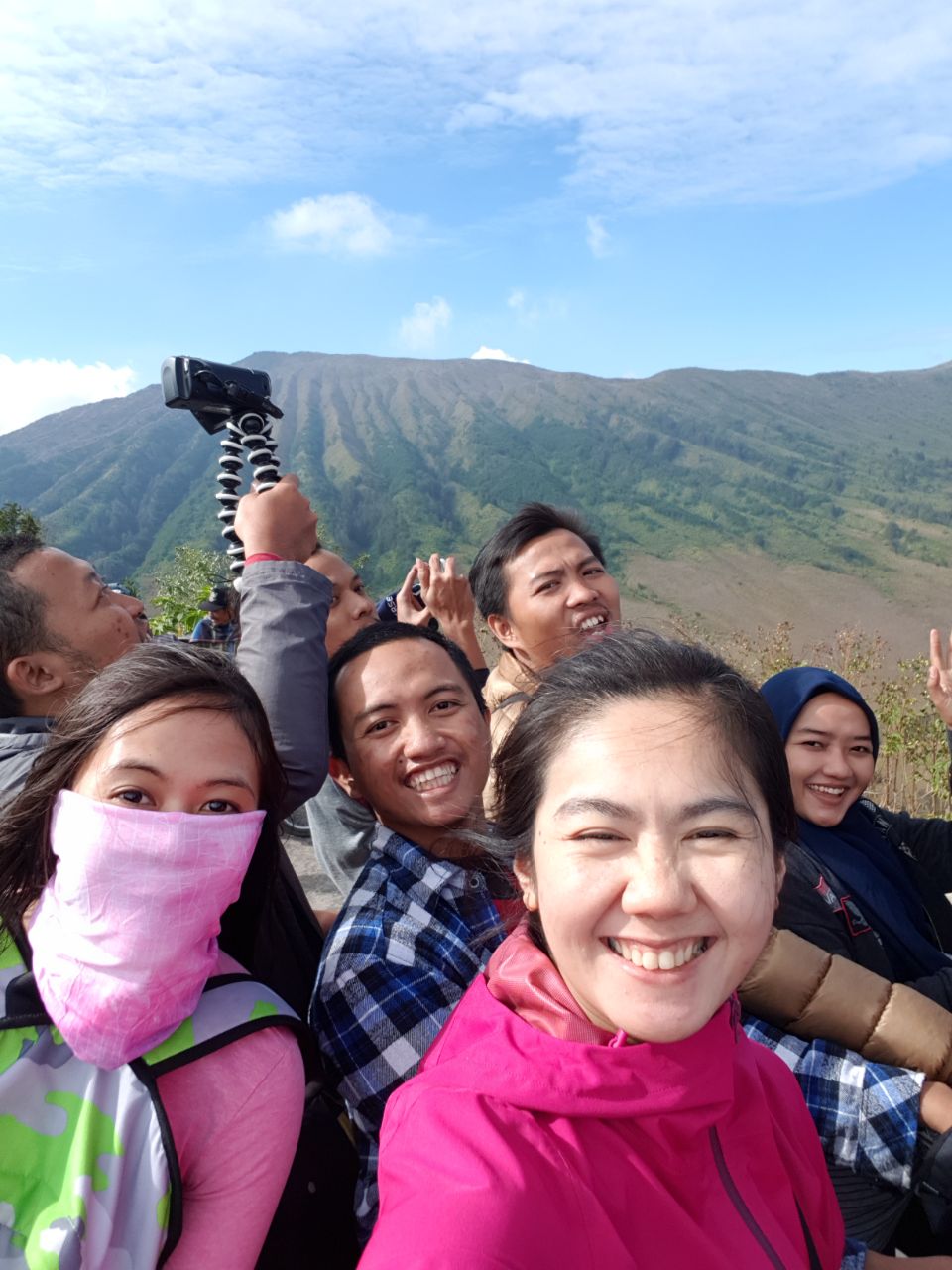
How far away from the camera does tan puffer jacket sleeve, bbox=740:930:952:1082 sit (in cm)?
192

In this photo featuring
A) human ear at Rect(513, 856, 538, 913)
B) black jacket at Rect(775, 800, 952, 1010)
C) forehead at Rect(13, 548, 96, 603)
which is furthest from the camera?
forehead at Rect(13, 548, 96, 603)

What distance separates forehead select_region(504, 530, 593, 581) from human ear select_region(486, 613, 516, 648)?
15 cm

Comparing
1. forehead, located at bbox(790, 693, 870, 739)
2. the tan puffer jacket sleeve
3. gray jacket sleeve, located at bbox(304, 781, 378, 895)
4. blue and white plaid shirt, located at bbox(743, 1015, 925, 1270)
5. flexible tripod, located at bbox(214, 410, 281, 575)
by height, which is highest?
flexible tripod, located at bbox(214, 410, 281, 575)

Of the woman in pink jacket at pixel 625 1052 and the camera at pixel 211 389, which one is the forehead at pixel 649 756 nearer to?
the woman in pink jacket at pixel 625 1052

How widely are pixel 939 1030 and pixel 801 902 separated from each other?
1.27 feet

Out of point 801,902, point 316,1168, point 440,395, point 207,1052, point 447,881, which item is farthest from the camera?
point 440,395

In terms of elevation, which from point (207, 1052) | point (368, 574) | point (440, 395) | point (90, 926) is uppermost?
point (440, 395)

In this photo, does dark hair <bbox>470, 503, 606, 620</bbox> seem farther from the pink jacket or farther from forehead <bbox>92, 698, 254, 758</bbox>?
the pink jacket

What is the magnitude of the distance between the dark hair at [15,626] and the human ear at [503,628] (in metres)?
1.45

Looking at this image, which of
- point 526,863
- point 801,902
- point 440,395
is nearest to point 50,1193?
point 526,863

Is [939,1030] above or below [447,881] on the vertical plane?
below

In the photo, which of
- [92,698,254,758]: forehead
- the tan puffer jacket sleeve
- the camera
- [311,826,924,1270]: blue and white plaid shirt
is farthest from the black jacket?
the camera

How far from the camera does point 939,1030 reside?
6.34 ft

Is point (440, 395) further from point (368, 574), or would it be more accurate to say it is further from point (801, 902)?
point (801, 902)
